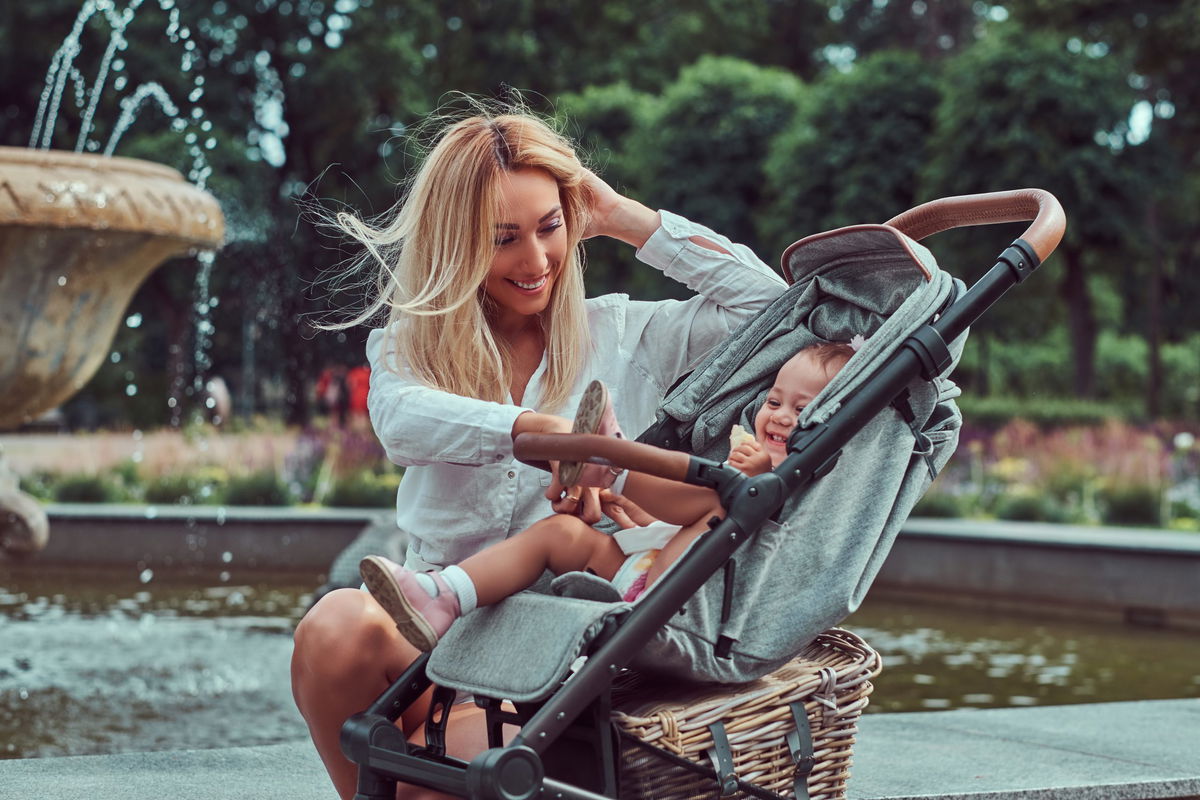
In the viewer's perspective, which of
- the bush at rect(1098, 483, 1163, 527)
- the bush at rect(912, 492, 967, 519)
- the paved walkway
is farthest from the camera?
the bush at rect(912, 492, 967, 519)

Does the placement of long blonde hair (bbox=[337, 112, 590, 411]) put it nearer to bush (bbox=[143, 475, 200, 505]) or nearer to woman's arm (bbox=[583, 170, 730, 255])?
woman's arm (bbox=[583, 170, 730, 255])

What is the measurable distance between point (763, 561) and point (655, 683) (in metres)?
0.28

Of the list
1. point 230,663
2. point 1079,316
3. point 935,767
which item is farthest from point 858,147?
point 935,767

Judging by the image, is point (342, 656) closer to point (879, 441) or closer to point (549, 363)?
point (549, 363)

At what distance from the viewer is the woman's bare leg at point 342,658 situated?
2.37 metres

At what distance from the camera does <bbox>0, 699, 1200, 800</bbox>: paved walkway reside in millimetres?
3053

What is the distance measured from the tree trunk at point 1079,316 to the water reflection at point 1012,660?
13158mm

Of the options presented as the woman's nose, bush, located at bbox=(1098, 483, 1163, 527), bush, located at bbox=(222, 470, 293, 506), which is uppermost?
the woman's nose

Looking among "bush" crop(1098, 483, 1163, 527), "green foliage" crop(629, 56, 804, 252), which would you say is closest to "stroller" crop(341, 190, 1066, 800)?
"bush" crop(1098, 483, 1163, 527)

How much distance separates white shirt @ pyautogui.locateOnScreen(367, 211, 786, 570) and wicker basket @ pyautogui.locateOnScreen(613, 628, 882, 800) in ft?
1.34

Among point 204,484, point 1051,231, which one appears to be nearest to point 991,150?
point 204,484

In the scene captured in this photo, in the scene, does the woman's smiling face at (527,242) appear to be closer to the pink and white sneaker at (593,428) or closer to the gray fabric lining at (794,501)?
the gray fabric lining at (794,501)

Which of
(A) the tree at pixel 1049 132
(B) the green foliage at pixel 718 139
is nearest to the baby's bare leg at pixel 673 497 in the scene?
(A) the tree at pixel 1049 132

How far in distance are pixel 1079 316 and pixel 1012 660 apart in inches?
583
